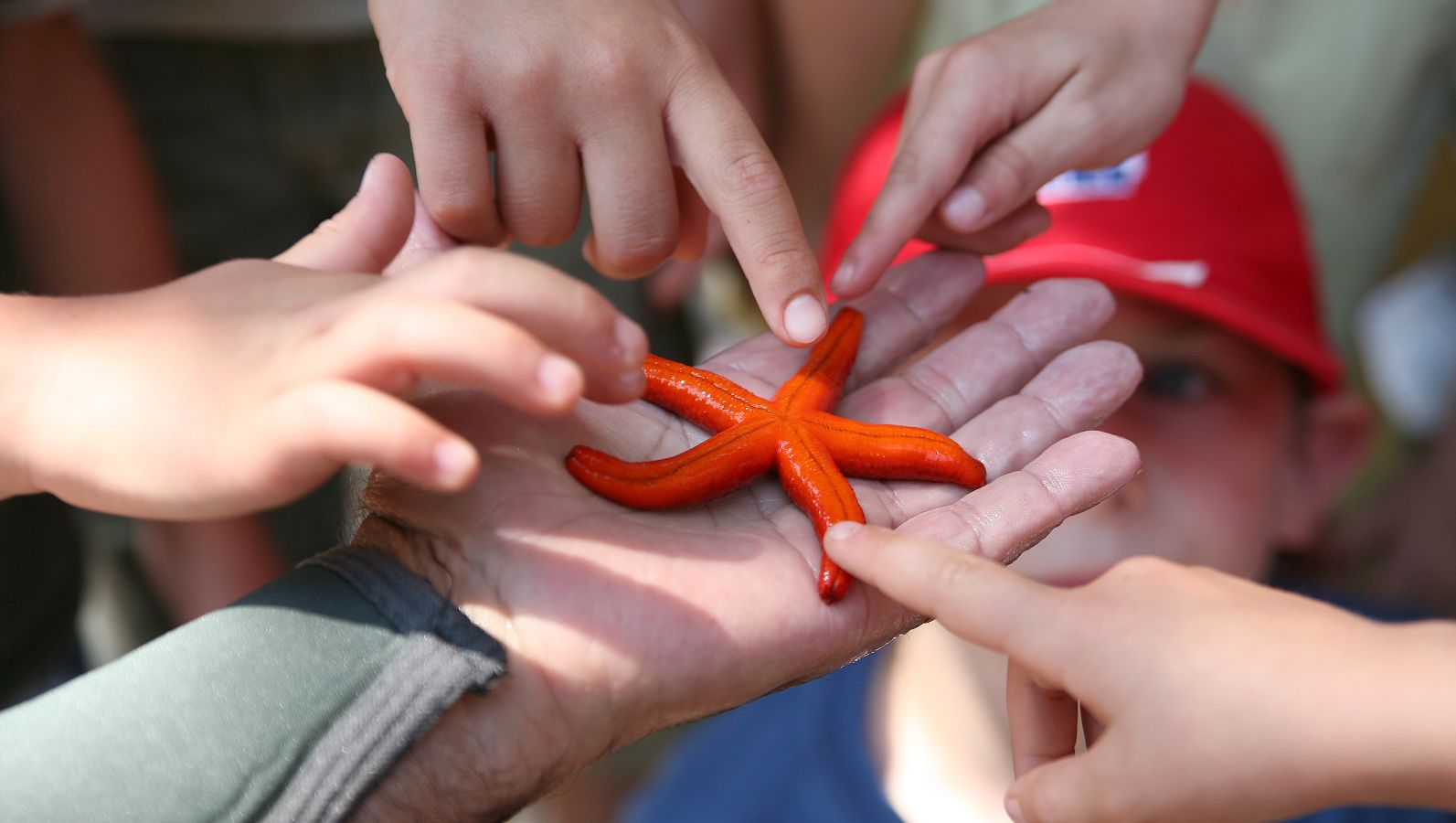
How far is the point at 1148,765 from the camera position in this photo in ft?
5.20

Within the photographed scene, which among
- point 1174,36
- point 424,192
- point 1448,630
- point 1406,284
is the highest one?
point 424,192

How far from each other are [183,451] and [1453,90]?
18.4 feet

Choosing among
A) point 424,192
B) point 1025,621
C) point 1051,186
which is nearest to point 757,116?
point 1051,186

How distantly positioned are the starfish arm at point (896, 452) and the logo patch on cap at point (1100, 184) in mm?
1650

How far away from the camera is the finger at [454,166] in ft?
7.73

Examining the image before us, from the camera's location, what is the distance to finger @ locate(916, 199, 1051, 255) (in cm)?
304

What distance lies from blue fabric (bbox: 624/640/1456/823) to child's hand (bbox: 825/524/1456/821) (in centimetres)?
203

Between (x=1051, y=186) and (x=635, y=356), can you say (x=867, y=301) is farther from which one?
(x=635, y=356)

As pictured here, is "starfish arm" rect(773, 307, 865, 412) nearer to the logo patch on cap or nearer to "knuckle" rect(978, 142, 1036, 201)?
"knuckle" rect(978, 142, 1036, 201)

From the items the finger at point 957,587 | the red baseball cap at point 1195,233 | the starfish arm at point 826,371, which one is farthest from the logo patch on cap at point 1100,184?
the finger at point 957,587

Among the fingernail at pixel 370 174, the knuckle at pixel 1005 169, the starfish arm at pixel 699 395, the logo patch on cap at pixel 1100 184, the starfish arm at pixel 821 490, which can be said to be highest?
the fingernail at pixel 370 174

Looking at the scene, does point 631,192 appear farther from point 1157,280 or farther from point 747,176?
point 1157,280

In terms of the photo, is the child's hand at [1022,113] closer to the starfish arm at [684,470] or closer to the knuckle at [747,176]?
the knuckle at [747,176]

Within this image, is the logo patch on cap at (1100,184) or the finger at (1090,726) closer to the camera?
the finger at (1090,726)
